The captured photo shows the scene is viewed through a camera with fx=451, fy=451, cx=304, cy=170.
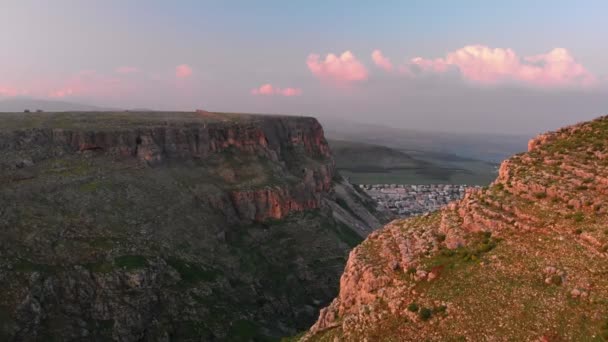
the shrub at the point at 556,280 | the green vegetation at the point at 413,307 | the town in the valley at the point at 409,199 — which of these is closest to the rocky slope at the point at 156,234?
the green vegetation at the point at 413,307

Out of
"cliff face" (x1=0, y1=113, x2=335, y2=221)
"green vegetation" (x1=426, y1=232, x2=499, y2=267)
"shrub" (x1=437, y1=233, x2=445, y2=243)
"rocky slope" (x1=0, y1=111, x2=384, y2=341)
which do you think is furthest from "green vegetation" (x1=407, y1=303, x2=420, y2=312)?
"cliff face" (x1=0, y1=113, x2=335, y2=221)

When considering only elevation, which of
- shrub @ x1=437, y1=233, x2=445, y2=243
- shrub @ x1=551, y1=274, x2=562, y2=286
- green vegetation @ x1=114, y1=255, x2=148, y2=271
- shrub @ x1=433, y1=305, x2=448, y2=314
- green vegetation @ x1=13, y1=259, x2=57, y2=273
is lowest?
green vegetation @ x1=114, y1=255, x2=148, y2=271

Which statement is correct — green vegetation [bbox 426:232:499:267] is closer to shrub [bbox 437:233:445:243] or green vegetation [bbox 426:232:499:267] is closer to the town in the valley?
shrub [bbox 437:233:445:243]

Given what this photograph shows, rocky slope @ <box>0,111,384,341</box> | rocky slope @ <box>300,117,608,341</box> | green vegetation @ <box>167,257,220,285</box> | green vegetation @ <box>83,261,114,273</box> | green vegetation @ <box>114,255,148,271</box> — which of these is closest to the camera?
rocky slope @ <box>300,117,608,341</box>

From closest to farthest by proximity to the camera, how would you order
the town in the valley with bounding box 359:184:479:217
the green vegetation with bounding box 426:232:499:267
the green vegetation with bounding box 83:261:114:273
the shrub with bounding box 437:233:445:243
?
the green vegetation with bounding box 426:232:499:267 → the shrub with bounding box 437:233:445:243 → the green vegetation with bounding box 83:261:114:273 → the town in the valley with bounding box 359:184:479:217

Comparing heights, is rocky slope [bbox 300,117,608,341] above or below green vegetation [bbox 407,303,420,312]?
above

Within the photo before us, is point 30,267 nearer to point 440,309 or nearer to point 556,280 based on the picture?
point 440,309
